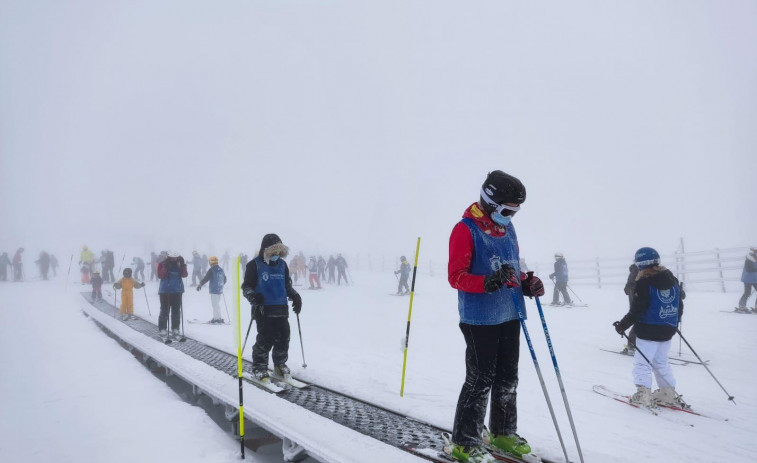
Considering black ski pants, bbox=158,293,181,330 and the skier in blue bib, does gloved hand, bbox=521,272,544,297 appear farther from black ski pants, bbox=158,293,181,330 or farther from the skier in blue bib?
black ski pants, bbox=158,293,181,330

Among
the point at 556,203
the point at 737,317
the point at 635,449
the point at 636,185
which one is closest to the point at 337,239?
A: the point at 556,203

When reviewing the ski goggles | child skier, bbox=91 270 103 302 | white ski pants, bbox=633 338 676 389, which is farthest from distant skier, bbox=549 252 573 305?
child skier, bbox=91 270 103 302

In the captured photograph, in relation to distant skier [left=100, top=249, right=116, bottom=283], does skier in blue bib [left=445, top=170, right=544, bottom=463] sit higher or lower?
higher

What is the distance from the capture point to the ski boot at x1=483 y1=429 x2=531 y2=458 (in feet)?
9.03

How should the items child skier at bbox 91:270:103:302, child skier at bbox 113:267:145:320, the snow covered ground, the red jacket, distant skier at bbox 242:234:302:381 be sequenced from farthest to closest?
child skier at bbox 91:270:103:302 < child skier at bbox 113:267:145:320 < distant skier at bbox 242:234:302:381 < the snow covered ground < the red jacket

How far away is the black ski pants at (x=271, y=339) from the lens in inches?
208

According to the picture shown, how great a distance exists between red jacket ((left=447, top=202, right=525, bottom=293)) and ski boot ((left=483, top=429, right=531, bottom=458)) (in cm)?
112

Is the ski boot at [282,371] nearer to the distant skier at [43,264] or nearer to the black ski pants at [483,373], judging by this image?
the black ski pants at [483,373]

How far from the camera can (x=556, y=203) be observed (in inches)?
4850

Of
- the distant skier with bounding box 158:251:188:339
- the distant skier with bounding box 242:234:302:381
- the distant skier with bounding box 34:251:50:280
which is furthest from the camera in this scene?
the distant skier with bounding box 34:251:50:280

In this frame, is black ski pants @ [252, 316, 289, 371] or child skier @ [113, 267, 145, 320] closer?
black ski pants @ [252, 316, 289, 371]

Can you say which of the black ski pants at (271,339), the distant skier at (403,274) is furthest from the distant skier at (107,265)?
the black ski pants at (271,339)

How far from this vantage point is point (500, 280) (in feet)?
7.57

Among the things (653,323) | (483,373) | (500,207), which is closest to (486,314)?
(483,373)
